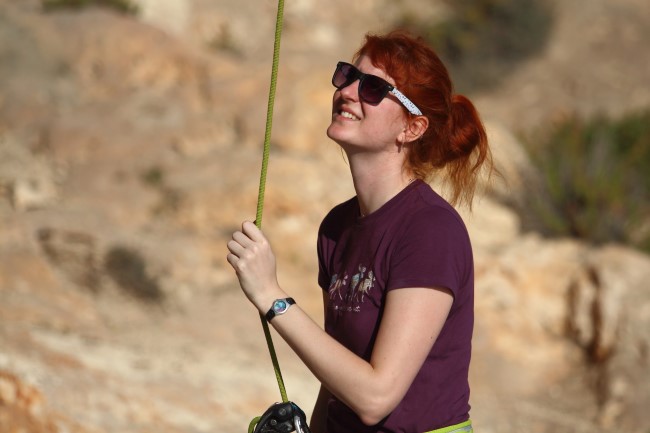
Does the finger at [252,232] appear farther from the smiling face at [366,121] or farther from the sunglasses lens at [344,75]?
the sunglasses lens at [344,75]

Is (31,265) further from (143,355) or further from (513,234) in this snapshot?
(513,234)

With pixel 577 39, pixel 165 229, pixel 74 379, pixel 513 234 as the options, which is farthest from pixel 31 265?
pixel 577 39

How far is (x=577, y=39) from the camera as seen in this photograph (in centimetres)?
1576

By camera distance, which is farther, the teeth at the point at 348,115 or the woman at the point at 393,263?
the teeth at the point at 348,115

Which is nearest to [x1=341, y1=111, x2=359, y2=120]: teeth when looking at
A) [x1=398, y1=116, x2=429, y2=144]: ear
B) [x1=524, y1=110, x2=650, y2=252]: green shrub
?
[x1=398, y1=116, x2=429, y2=144]: ear

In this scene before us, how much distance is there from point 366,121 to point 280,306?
1.43ft

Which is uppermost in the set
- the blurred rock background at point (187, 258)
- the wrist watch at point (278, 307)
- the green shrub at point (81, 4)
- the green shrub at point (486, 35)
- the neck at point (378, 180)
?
the green shrub at point (486, 35)

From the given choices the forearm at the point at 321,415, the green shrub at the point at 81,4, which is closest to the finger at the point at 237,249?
the forearm at the point at 321,415

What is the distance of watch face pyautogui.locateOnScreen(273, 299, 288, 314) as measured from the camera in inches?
68.8

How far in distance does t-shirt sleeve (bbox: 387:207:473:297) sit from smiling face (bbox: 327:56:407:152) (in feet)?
0.68

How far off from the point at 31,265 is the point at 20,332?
1.58 metres

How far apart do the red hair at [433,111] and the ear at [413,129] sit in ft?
0.06

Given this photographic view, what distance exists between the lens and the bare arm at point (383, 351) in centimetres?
167

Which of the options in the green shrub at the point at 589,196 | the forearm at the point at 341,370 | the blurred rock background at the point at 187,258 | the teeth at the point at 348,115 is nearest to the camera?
the forearm at the point at 341,370
